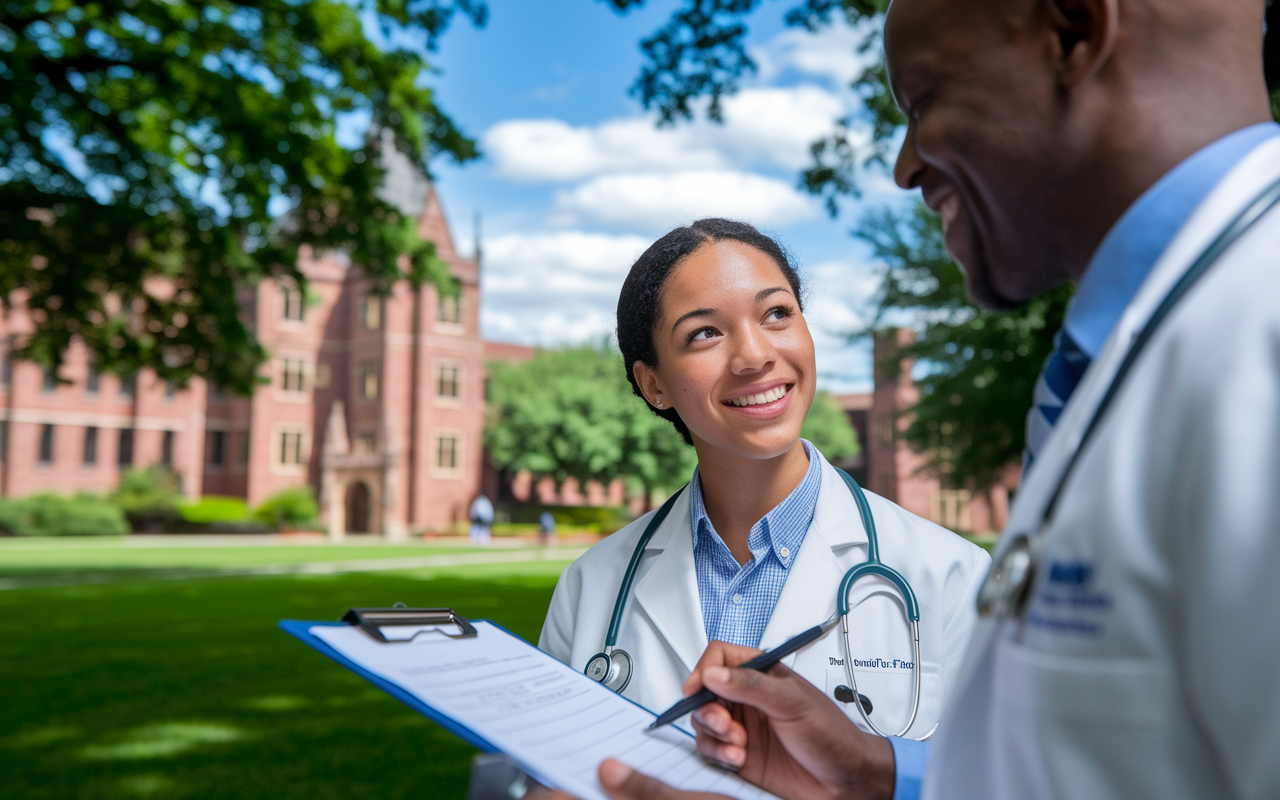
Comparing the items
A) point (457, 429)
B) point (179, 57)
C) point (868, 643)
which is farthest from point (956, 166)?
point (457, 429)

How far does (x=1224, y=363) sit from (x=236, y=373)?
39.8 ft

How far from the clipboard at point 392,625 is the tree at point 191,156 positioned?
903 cm

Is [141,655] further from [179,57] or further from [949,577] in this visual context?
[949,577]

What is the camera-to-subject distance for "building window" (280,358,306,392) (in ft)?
155

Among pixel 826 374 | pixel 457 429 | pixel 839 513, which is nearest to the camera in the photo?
pixel 839 513

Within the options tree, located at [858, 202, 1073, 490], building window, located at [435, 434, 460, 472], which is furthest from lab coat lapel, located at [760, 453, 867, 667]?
building window, located at [435, 434, 460, 472]

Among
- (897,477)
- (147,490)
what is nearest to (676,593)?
(147,490)

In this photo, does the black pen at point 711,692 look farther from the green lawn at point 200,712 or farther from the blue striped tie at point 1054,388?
the green lawn at point 200,712

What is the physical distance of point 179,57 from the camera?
9.82 meters

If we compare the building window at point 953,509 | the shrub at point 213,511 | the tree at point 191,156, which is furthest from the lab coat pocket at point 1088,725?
the building window at point 953,509

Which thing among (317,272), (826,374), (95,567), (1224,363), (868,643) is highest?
(317,272)

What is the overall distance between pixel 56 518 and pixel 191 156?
32.7 meters

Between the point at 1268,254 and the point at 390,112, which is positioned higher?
the point at 390,112

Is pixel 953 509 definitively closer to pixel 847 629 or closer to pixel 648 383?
pixel 648 383
